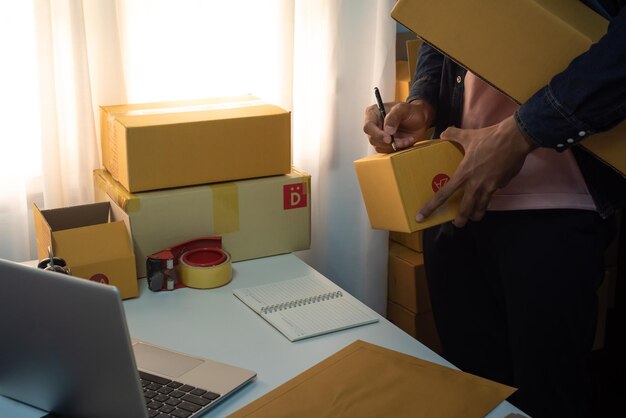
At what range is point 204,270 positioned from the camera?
158cm

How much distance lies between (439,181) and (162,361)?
0.58m

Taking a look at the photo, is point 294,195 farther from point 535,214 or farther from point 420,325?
point 420,325

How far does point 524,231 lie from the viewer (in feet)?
4.74

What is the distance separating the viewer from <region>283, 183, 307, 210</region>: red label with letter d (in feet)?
5.83

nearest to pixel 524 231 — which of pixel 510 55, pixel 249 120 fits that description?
pixel 510 55

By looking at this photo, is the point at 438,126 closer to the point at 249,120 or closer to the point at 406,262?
the point at 249,120

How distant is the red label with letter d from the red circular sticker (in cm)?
46

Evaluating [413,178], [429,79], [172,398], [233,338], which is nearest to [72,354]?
[172,398]

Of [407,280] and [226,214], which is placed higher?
[226,214]

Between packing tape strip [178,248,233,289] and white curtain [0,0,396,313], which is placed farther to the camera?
white curtain [0,0,396,313]

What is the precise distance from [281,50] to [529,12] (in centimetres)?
96

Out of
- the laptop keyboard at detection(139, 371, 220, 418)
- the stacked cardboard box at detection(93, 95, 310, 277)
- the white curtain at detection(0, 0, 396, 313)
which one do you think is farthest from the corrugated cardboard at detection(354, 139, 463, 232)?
the white curtain at detection(0, 0, 396, 313)

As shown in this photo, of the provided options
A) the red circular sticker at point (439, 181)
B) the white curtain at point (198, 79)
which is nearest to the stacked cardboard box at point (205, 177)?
the white curtain at point (198, 79)

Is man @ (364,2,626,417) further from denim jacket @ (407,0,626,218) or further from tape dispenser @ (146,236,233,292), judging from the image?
tape dispenser @ (146,236,233,292)
